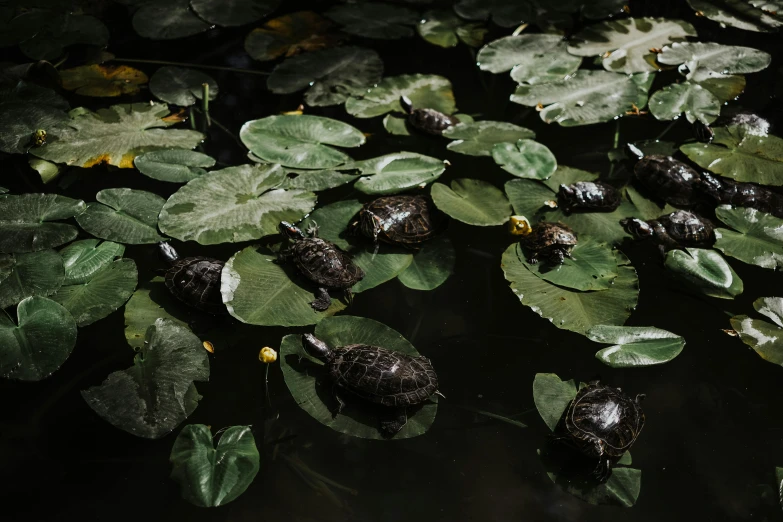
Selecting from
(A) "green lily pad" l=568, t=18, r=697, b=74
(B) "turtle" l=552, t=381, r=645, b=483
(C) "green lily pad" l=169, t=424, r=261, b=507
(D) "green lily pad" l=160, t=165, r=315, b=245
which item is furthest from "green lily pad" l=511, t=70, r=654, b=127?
(C) "green lily pad" l=169, t=424, r=261, b=507

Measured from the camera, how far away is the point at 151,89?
4.12 meters

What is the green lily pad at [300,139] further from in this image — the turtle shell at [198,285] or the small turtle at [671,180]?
the small turtle at [671,180]

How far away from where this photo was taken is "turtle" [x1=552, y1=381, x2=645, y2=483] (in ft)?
7.84

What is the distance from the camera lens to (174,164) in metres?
3.53

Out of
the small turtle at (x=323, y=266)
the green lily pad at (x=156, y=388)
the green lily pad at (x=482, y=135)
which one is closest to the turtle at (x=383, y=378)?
the small turtle at (x=323, y=266)

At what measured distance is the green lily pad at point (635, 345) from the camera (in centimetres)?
269

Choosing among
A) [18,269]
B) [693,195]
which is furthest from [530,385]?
[18,269]

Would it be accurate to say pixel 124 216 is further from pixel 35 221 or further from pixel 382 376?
pixel 382 376

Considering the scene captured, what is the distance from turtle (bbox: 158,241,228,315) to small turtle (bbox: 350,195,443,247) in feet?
2.45

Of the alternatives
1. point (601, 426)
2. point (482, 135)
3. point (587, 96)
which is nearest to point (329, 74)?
point (482, 135)

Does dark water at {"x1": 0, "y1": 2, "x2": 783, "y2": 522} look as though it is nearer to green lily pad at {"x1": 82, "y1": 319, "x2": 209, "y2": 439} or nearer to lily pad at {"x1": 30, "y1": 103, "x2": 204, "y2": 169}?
green lily pad at {"x1": 82, "y1": 319, "x2": 209, "y2": 439}

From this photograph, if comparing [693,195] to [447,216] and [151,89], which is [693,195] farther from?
[151,89]

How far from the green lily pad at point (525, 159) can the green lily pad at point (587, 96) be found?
368mm

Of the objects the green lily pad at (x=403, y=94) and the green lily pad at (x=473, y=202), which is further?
the green lily pad at (x=403, y=94)
